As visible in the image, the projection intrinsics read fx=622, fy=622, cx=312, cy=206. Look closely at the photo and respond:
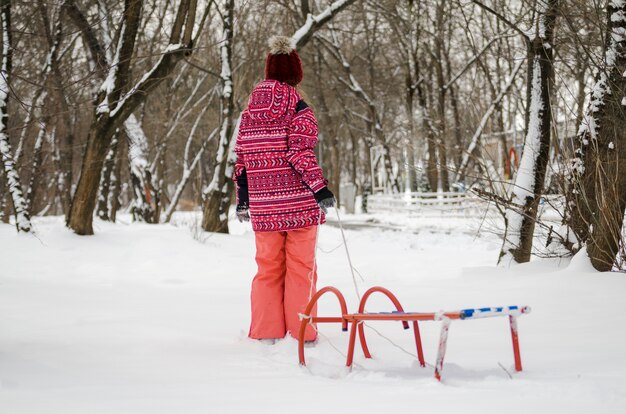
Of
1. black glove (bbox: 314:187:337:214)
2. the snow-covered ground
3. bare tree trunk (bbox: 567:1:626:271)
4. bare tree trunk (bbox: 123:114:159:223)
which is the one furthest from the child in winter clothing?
bare tree trunk (bbox: 123:114:159:223)

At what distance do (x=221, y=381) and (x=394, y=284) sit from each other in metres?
3.79

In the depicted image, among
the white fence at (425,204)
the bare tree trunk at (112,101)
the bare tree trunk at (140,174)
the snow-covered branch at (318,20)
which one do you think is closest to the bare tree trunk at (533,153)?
the snow-covered branch at (318,20)

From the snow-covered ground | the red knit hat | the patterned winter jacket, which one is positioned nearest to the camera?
the snow-covered ground

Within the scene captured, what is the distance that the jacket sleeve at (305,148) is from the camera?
3.96m

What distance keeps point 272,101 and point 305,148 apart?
391 mm

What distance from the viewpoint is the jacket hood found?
4094mm

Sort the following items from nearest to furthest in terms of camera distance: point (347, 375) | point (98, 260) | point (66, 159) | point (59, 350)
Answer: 1. point (347, 375)
2. point (59, 350)
3. point (98, 260)
4. point (66, 159)

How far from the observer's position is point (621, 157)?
5156 mm

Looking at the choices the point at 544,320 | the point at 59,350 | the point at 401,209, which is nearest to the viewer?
the point at 59,350

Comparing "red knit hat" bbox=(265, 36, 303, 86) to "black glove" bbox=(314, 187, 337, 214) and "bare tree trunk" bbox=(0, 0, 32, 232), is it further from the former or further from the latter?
"bare tree trunk" bbox=(0, 0, 32, 232)

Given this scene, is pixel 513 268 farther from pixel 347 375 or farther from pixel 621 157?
pixel 347 375

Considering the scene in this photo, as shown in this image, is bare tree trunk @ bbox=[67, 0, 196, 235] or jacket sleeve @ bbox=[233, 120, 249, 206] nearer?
jacket sleeve @ bbox=[233, 120, 249, 206]

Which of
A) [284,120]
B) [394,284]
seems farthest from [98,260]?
[284,120]

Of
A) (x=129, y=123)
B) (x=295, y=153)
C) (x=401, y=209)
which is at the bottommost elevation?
(x=401, y=209)
